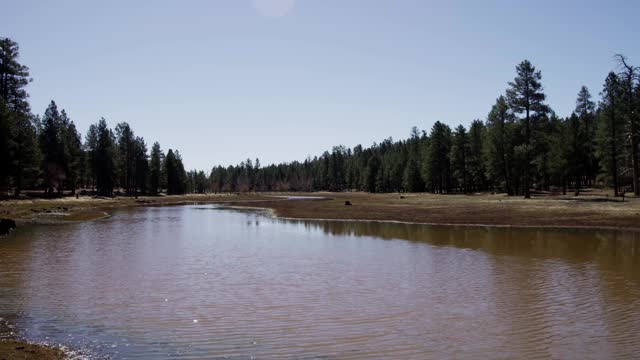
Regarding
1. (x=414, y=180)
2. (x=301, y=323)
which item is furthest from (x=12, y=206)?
(x=414, y=180)

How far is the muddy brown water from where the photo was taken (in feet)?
39.9

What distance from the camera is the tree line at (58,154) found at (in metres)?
70.8

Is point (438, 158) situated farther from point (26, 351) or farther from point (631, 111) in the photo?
point (26, 351)

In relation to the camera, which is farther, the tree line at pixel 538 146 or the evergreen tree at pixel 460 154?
Answer: the evergreen tree at pixel 460 154

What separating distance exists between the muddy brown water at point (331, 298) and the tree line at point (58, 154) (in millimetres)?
44140

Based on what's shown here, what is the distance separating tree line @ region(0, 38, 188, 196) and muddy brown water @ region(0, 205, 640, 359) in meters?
44.1

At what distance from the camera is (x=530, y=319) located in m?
14.4

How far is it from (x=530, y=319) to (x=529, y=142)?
5493 cm

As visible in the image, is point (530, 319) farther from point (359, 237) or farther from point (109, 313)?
point (359, 237)

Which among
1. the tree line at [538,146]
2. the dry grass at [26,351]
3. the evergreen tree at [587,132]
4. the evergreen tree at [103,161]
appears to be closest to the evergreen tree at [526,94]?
the tree line at [538,146]

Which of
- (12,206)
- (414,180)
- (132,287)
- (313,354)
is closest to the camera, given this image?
(313,354)

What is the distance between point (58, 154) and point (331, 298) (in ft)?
301

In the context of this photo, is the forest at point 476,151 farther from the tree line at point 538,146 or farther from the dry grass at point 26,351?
the dry grass at point 26,351

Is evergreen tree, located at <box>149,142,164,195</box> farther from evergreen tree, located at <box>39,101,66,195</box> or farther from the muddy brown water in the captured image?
the muddy brown water
